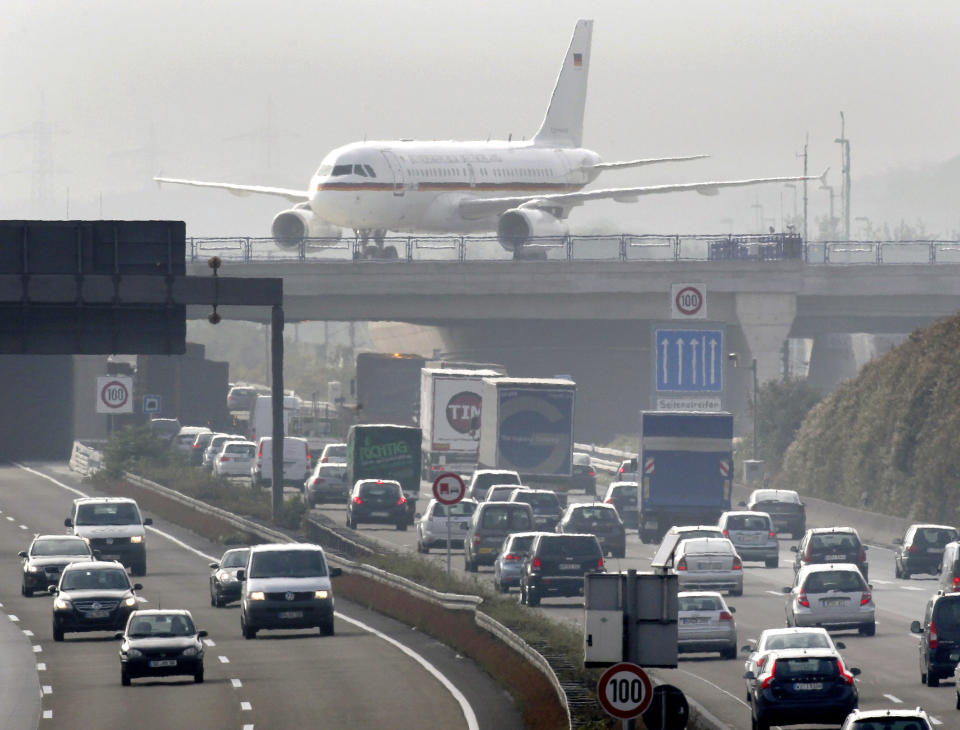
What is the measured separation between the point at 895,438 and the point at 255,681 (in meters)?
43.0

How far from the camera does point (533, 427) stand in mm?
69438

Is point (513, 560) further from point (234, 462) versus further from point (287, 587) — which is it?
point (234, 462)

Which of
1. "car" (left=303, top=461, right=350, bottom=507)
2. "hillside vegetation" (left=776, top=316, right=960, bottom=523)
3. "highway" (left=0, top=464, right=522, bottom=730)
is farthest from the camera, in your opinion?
"car" (left=303, top=461, right=350, bottom=507)

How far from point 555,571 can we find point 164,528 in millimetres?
29374

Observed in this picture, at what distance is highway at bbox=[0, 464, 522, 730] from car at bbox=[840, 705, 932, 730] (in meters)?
8.46

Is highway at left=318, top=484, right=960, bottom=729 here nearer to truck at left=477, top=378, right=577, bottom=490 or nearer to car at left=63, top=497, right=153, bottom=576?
car at left=63, top=497, right=153, bottom=576

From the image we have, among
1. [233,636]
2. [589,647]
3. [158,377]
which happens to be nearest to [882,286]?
[158,377]

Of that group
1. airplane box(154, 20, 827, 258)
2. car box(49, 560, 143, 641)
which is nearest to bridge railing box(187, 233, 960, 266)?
airplane box(154, 20, 827, 258)

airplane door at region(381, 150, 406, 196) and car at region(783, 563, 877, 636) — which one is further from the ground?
airplane door at region(381, 150, 406, 196)

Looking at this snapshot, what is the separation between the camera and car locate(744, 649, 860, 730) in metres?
26.6

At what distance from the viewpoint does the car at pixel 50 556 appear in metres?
49.0

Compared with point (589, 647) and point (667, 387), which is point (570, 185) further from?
point (589, 647)

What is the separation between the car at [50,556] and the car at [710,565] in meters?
13.8

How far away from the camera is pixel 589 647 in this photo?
2073cm
